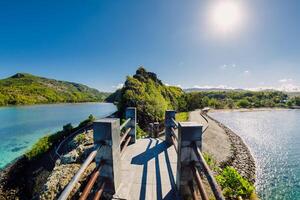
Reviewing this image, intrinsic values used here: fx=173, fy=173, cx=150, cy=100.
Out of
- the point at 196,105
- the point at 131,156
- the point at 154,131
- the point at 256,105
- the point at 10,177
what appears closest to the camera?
the point at 131,156

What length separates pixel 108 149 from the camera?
10.6ft

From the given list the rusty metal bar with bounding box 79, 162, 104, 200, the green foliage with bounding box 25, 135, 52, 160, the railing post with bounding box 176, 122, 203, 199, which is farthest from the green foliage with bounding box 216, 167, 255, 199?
Answer: the green foliage with bounding box 25, 135, 52, 160

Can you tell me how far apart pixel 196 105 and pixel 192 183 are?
174ft

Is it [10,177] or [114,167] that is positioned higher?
[114,167]

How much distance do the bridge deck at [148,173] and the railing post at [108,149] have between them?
1.08 feet

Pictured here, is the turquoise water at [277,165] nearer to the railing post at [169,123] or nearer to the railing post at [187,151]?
the railing post at [169,123]

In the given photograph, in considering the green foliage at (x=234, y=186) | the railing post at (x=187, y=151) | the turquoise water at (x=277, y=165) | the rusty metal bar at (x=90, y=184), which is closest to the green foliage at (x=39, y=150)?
the rusty metal bar at (x=90, y=184)

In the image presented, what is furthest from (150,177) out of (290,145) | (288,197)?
(290,145)

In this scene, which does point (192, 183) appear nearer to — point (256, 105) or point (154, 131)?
point (154, 131)

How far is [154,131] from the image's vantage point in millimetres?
9656

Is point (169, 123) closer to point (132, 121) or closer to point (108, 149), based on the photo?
point (132, 121)

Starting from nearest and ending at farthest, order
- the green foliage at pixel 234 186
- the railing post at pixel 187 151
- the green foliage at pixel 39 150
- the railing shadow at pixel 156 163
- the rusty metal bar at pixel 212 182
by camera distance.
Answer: the rusty metal bar at pixel 212 182 < the railing post at pixel 187 151 < the railing shadow at pixel 156 163 < the green foliage at pixel 234 186 < the green foliage at pixel 39 150

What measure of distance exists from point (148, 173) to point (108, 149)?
4.90 feet

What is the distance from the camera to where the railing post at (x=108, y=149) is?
10.5 feet
